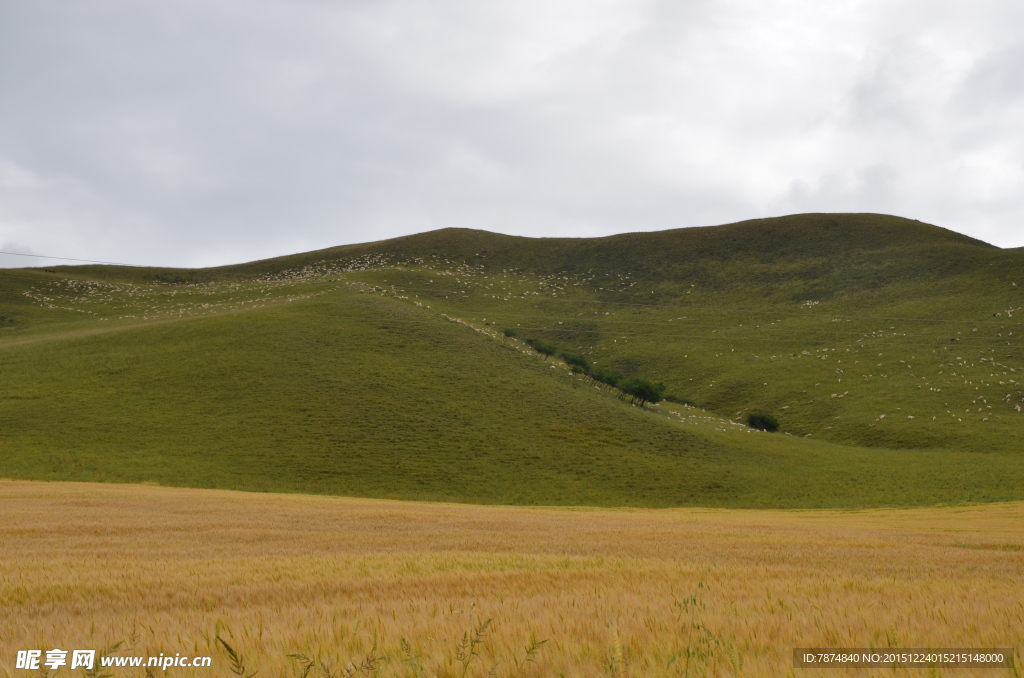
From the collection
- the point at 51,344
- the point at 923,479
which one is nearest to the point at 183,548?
the point at 923,479

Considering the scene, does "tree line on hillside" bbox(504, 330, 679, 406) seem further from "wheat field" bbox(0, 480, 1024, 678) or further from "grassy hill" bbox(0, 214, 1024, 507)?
"wheat field" bbox(0, 480, 1024, 678)

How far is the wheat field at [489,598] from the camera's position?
457 centimetres

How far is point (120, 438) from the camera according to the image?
2212 inches

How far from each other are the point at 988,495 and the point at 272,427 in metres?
55.9

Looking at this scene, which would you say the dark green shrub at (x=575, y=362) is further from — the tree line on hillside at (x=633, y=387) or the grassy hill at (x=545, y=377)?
the grassy hill at (x=545, y=377)

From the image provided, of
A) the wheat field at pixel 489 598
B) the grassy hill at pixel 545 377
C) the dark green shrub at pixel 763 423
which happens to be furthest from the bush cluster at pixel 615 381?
the wheat field at pixel 489 598

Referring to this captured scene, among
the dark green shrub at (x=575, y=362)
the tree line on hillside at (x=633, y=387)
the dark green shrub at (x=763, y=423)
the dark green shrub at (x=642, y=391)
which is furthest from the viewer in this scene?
the dark green shrub at (x=575, y=362)

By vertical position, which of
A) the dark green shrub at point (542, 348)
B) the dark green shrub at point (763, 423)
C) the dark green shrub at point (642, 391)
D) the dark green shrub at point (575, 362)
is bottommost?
the dark green shrub at point (763, 423)

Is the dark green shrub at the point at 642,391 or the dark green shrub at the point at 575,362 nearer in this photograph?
the dark green shrub at the point at 642,391

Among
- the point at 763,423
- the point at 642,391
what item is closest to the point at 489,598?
the point at 642,391

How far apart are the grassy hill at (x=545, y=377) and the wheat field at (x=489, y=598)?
1416 inches

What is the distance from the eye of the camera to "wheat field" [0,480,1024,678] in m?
4.57

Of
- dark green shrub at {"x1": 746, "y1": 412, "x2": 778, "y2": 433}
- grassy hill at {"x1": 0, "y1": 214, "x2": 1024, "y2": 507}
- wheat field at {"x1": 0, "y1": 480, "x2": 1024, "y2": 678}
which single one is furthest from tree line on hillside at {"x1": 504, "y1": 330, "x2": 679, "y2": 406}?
wheat field at {"x1": 0, "y1": 480, "x2": 1024, "y2": 678}

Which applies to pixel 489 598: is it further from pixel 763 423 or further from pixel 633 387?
pixel 763 423
